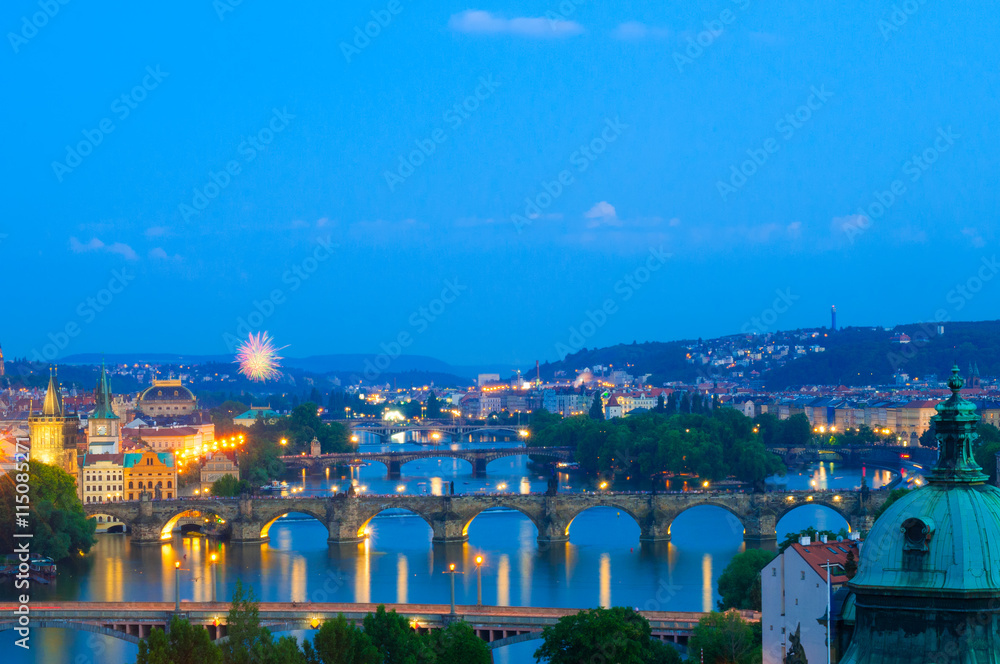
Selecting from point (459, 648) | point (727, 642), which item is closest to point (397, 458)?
point (459, 648)

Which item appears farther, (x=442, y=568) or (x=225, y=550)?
(x=225, y=550)

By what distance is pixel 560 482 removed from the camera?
212 feet

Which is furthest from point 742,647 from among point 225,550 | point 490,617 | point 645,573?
point 225,550

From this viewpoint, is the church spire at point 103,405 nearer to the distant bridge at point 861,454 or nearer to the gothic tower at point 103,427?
the gothic tower at point 103,427

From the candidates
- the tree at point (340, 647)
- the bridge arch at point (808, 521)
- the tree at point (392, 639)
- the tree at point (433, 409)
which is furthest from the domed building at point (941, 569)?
the tree at point (433, 409)

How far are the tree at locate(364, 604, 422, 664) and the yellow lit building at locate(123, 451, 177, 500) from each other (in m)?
33.8

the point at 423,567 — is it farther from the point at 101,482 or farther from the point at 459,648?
the point at 101,482

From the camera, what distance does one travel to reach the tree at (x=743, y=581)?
86.8ft

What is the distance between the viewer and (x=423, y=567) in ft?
122

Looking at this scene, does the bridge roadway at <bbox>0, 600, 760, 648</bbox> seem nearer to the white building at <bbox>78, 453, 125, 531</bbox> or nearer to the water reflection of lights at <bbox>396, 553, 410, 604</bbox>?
the water reflection of lights at <bbox>396, 553, 410, 604</bbox>

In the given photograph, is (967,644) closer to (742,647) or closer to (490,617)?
(742,647)

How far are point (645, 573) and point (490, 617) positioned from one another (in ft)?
34.8

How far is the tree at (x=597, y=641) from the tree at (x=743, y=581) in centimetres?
480

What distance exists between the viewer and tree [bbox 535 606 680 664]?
20953 millimetres
